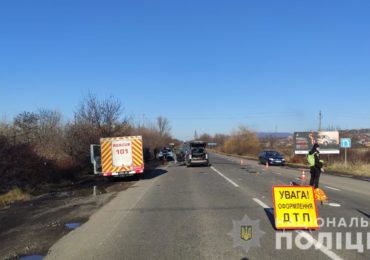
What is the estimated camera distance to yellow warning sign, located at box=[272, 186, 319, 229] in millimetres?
9812

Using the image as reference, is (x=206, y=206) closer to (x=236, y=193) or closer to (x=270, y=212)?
(x=270, y=212)

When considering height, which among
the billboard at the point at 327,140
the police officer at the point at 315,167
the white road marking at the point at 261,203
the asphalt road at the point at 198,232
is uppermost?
the billboard at the point at 327,140

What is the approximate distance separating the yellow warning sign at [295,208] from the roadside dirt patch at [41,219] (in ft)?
15.2

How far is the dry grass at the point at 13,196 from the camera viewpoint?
1803 centimetres

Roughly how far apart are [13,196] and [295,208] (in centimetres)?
1317

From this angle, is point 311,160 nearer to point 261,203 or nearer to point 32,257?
point 261,203

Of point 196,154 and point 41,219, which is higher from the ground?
point 196,154

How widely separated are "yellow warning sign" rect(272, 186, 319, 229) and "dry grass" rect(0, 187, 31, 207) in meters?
11.4

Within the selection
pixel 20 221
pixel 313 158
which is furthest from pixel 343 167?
pixel 20 221

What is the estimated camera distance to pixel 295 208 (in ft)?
32.5

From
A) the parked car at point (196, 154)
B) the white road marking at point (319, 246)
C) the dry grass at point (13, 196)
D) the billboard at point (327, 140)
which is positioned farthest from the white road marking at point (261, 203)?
the billboard at point (327, 140)

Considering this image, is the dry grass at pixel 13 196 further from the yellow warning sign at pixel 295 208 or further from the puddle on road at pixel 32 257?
the yellow warning sign at pixel 295 208

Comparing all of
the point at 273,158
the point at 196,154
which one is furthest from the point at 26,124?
the point at 273,158

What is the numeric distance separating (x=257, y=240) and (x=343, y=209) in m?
5.18
